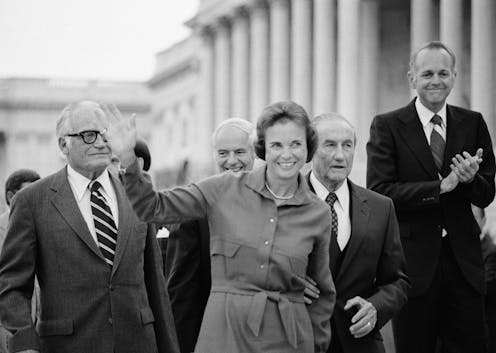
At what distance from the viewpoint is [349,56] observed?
47.6 m

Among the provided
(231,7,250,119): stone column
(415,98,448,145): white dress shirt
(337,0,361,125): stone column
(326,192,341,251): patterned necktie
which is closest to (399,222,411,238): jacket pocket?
(415,98,448,145): white dress shirt

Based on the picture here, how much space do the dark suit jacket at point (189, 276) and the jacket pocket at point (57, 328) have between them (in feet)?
4.93

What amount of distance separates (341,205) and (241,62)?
175 feet

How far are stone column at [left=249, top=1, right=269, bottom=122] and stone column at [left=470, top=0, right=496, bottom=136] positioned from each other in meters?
22.1

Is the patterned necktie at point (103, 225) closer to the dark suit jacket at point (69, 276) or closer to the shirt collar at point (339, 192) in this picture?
the dark suit jacket at point (69, 276)

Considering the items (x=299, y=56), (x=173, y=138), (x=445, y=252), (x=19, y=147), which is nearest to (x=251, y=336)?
Result: (x=445, y=252)

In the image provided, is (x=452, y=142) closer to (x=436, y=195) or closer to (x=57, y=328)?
(x=436, y=195)

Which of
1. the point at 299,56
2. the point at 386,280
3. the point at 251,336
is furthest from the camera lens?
the point at 299,56

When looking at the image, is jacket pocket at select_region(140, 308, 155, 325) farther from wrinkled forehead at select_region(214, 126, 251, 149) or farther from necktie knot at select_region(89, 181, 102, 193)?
wrinkled forehead at select_region(214, 126, 251, 149)

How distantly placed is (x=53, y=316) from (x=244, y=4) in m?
53.6

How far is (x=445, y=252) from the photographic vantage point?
1058 cm

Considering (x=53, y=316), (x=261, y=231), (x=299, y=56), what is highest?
(x=299, y=56)

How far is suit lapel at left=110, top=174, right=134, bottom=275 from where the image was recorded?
29.7 feet

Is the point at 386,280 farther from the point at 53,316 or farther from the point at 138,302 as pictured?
the point at 53,316
